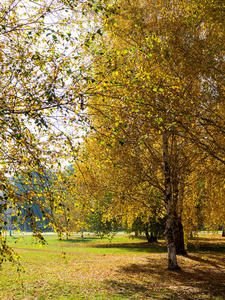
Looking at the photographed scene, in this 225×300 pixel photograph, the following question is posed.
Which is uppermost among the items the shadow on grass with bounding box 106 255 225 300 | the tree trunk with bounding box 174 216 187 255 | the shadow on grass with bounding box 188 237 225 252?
the tree trunk with bounding box 174 216 187 255

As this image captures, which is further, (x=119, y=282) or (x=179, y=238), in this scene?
(x=179, y=238)

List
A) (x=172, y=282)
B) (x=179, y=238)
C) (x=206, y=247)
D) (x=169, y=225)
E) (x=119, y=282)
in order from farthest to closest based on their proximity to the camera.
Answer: (x=206, y=247) → (x=179, y=238) → (x=169, y=225) → (x=119, y=282) → (x=172, y=282)

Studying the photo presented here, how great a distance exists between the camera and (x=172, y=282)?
9.84m

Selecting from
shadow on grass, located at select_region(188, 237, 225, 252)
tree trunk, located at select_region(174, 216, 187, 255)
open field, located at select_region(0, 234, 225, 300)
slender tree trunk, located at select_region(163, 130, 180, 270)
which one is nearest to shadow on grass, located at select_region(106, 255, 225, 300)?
open field, located at select_region(0, 234, 225, 300)

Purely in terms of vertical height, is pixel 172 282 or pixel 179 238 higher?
pixel 179 238

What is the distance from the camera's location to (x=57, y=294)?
8.48 metres

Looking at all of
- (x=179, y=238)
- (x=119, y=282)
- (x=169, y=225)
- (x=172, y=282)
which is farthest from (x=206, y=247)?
(x=119, y=282)

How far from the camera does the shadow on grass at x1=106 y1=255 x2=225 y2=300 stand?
8391mm

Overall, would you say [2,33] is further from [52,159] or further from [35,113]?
[52,159]

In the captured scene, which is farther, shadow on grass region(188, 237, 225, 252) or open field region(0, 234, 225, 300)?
shadow on grass region(188, 237, 225, 252)

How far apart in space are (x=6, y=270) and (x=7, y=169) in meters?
9.89

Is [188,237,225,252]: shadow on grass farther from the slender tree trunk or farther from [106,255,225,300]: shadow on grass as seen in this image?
the slender tree trunk

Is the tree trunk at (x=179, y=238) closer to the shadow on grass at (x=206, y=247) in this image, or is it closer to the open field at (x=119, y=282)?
the shadow on grass at (x=206, y=247)

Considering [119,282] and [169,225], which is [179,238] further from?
[119,282]
